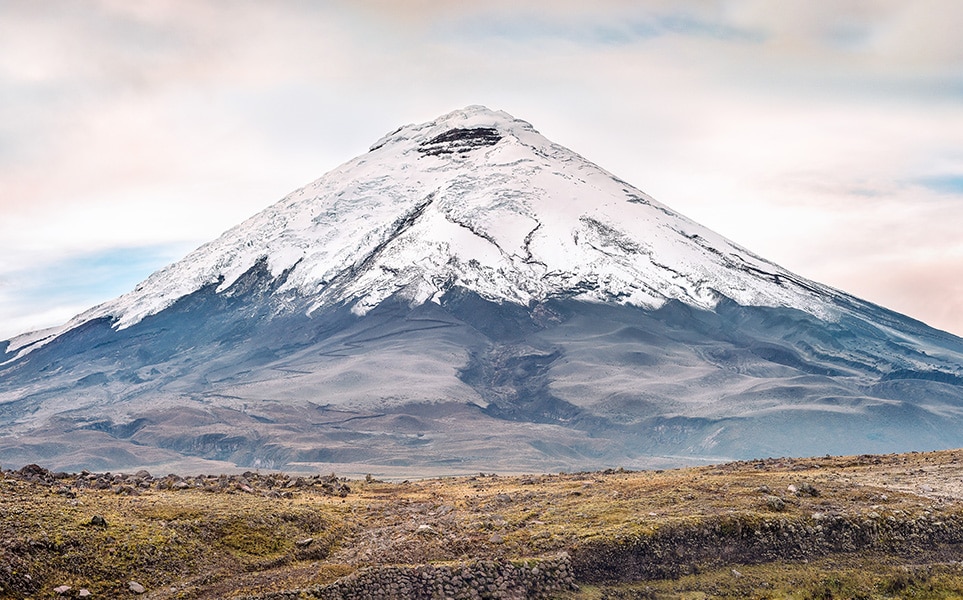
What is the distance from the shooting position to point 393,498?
44.2 metres

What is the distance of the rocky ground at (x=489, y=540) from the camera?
94.9 ft

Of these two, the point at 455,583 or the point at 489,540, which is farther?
the point at 489,540

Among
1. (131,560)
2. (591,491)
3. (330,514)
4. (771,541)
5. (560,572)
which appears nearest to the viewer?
(131,560)

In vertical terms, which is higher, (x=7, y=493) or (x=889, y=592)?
(x=7, y=493)

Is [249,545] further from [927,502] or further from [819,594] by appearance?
[927,502]

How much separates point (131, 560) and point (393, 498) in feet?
53.3

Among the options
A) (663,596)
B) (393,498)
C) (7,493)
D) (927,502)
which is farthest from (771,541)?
(7,493)

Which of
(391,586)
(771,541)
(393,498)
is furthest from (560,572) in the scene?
(393,498)

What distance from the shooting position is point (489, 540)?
1323 inches

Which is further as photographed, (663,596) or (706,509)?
(706,509)

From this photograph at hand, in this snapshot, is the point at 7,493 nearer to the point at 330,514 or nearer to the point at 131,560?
the point at 131,560

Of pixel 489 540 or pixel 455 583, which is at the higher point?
pixel 489 540

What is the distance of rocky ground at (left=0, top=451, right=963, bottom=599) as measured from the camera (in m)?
28.9

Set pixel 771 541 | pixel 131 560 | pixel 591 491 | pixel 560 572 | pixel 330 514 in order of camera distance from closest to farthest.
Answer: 1. pixel 131 560
2. pixel 560 572
3. pixel 771 541
4. pixel 330 514
5. pixel 591 491
